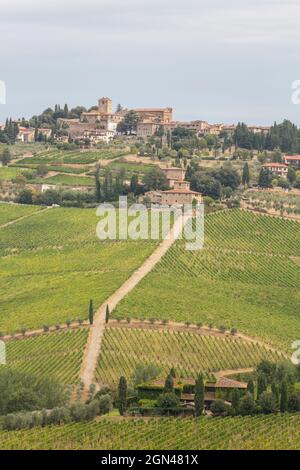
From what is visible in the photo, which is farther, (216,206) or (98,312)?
(216,206)

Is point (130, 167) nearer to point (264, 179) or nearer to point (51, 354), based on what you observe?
point (264, 179)

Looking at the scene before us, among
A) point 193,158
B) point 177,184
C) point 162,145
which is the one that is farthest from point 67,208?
point 162,145

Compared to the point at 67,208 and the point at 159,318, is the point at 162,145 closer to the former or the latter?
the point at 67,208

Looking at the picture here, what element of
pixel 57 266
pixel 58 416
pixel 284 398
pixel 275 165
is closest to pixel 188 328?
pixel 284 398

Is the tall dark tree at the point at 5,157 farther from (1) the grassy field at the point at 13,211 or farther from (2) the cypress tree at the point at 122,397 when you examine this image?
(2) the cypress tree at the point at 122,397

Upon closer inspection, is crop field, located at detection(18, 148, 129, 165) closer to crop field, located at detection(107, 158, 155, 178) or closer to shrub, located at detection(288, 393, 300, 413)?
crop field, located at detection(107, 158, 155, 178)

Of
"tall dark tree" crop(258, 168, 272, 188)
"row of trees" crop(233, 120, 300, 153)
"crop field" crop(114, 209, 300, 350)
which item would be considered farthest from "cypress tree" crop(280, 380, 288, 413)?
"row of trees" crop(233, 120, 300, 153)
